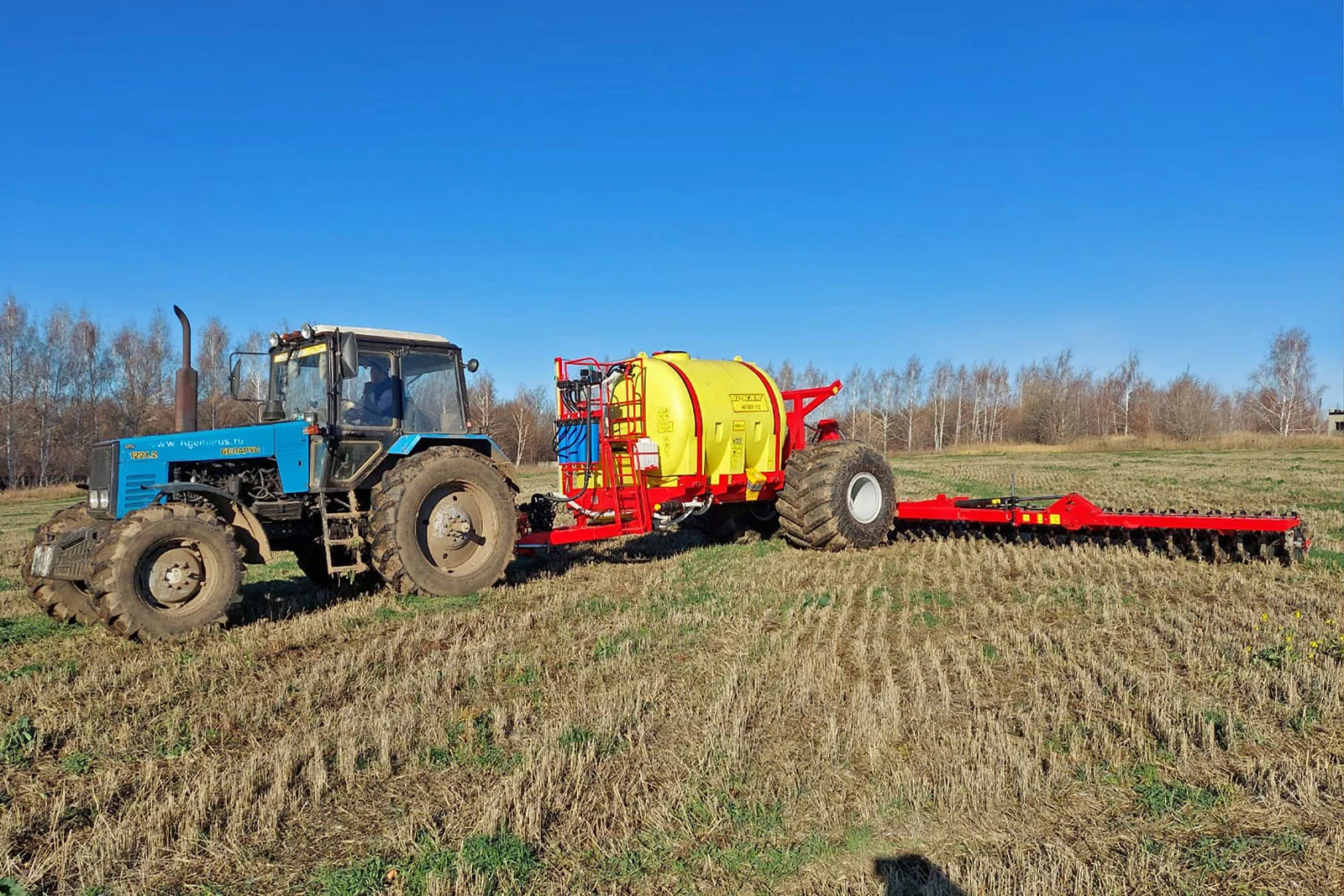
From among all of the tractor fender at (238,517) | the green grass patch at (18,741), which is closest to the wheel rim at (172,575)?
the tractor fender at (238,517)

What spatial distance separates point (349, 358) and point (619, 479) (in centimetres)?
398

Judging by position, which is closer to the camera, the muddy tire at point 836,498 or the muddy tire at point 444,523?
the muddy tire at point 444,523

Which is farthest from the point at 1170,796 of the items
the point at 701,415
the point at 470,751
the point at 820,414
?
the point at 820,414

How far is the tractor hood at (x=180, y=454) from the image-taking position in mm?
7703

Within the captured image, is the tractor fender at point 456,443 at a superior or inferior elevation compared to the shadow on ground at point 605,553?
superior

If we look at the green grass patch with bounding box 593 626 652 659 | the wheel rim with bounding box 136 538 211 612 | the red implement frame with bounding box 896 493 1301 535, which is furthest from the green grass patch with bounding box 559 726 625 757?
the red implement frame with bounding box 896 493 1301 535

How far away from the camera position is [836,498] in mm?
11625

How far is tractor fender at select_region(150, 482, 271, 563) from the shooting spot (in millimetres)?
7593

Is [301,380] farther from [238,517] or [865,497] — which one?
[865,497]

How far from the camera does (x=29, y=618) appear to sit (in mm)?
8281

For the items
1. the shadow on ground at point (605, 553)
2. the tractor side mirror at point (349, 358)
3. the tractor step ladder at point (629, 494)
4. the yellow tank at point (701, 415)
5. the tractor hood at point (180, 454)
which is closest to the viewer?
the tractor hood at point (180, 454)

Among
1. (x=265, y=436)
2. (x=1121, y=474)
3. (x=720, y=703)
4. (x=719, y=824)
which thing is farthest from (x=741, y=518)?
(x=1121, y=474)

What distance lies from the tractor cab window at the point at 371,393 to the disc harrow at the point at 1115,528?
7.19 metres

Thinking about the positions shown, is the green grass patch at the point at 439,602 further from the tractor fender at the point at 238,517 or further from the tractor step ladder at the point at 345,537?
the tractor fender at the point at 238,517
